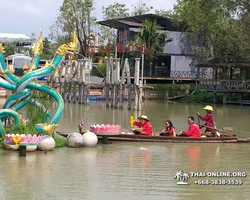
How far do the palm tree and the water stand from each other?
29806 mm

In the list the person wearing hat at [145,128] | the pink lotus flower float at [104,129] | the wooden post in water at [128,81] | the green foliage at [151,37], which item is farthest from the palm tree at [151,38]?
the pink lotus flower float at [104,129]

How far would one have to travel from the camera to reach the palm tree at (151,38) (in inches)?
1790

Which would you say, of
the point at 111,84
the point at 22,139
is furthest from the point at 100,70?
the point at 22,139

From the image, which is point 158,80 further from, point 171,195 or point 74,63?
point 171,195

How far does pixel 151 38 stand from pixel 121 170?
34.6 metres

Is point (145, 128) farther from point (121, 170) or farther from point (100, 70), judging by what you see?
point (100, 70)

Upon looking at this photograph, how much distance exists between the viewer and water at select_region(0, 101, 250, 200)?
33.2 ft

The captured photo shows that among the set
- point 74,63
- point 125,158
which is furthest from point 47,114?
point 74,63

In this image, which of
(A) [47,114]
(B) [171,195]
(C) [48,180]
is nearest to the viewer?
(B) [171,195]

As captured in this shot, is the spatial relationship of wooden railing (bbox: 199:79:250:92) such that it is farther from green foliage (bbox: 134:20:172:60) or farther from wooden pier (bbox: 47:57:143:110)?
wooden pier (bbox: 47:57:143:110)

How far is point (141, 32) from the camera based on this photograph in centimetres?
4572

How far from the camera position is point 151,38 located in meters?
A: 45.9

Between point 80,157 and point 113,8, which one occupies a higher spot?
point 113,8

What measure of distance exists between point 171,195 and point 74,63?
29.7 metres
